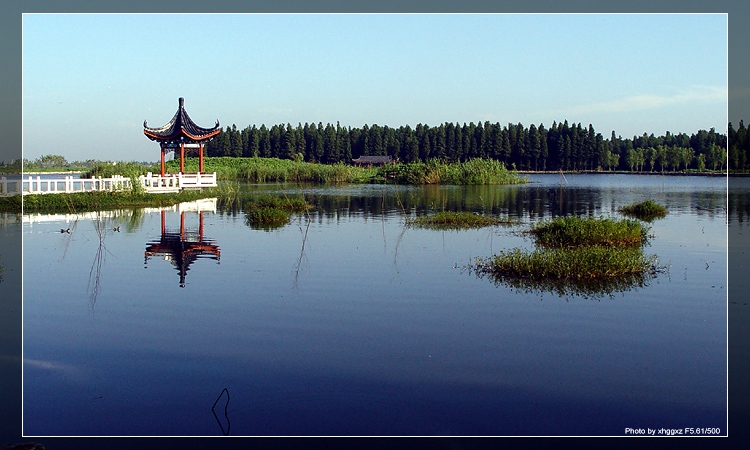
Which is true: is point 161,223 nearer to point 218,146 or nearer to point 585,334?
point 585,334

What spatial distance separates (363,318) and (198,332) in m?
2.43

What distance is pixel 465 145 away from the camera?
312ft

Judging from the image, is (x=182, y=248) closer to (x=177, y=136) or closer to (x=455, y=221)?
(x=455, y=221)

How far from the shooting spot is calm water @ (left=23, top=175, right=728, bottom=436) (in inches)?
281

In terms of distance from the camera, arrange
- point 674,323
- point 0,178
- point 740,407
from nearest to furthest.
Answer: point 740,407 < point 674,323 < point 0,178

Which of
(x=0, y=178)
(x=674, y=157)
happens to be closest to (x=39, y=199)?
(x=0, y=178)

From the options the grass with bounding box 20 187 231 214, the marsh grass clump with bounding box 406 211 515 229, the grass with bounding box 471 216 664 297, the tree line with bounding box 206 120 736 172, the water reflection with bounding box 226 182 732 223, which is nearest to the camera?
the grass with bounding box 471 216 664 297

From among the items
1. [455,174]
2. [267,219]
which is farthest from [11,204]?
[455,174]

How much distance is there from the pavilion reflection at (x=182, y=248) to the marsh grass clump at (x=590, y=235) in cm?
833

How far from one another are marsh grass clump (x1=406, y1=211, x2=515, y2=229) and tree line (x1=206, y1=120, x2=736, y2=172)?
65873 millimetres

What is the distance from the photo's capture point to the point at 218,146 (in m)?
91.4

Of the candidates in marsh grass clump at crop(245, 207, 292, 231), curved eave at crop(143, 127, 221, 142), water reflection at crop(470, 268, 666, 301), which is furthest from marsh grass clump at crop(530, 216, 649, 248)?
curved eave at crop(143, 127, 221, 142)

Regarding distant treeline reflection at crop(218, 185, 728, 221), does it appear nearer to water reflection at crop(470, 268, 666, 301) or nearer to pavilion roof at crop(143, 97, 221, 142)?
pavilion roof at crop(143, 97, 221, 142)

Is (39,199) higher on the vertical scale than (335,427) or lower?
higher
